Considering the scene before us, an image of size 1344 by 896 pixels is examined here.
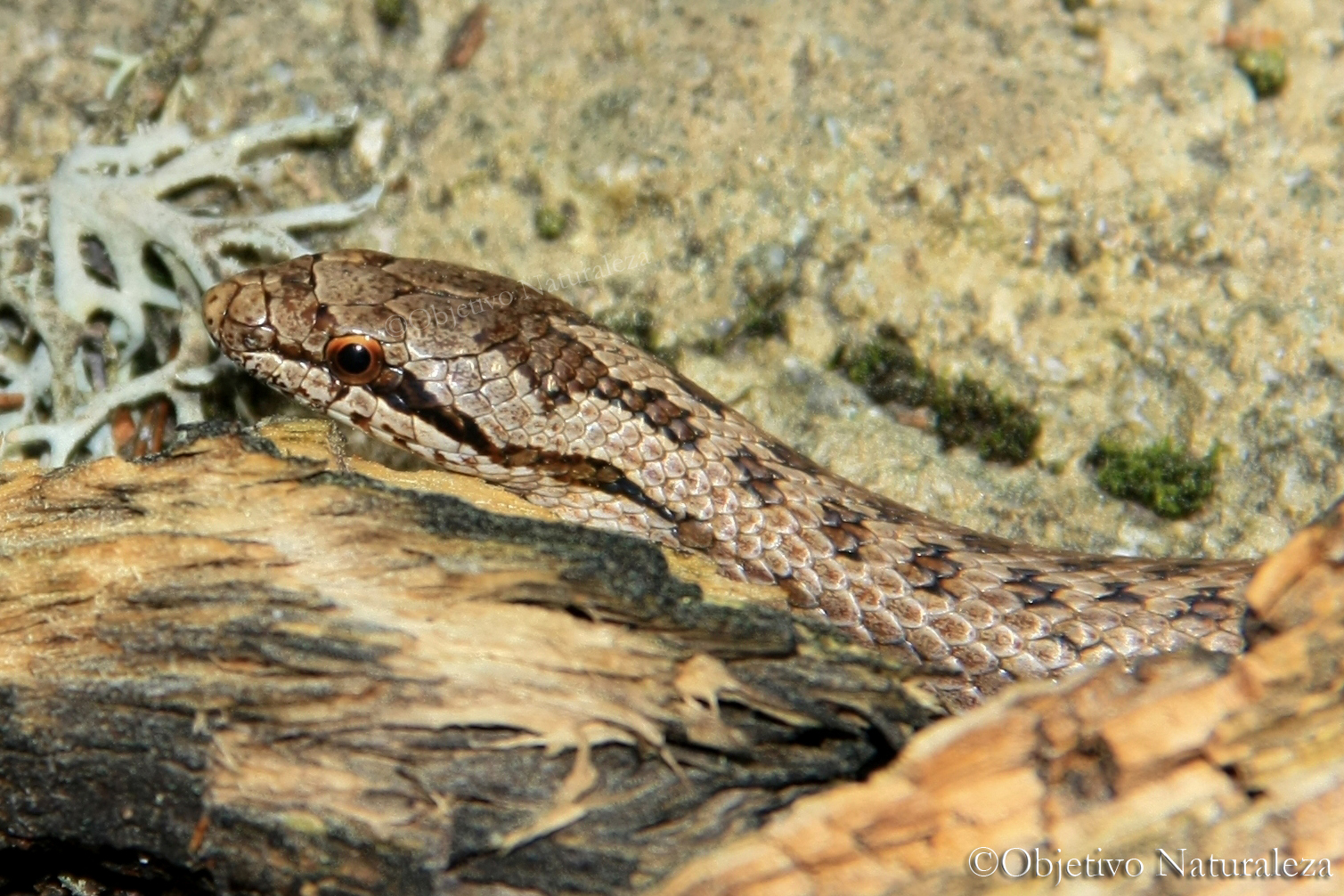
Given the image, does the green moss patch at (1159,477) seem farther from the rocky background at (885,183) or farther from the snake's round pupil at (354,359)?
the snake's round pupil at (354,359)

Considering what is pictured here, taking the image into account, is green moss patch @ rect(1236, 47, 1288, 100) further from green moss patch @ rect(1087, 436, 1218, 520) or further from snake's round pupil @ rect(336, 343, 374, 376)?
snake's round pupil @ rect(336, 343, 374, 376)

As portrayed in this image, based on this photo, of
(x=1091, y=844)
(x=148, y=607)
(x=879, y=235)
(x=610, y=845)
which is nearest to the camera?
(x=1091, y=844)

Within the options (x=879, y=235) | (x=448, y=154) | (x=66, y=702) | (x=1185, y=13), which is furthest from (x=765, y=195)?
(x=66, y=702)

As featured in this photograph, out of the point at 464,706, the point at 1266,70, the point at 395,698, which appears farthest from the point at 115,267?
the point at 1266,70

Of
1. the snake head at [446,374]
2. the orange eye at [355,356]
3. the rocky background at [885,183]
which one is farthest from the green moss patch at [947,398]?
the orange eye at [355,356]

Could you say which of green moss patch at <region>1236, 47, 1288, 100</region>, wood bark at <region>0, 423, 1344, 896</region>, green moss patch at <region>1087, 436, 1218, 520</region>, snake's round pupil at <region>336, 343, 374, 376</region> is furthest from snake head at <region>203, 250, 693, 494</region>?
green moss patch at <region>1236, 47, 1288, 100</region>

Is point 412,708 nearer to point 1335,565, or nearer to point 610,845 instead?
point 610,845
